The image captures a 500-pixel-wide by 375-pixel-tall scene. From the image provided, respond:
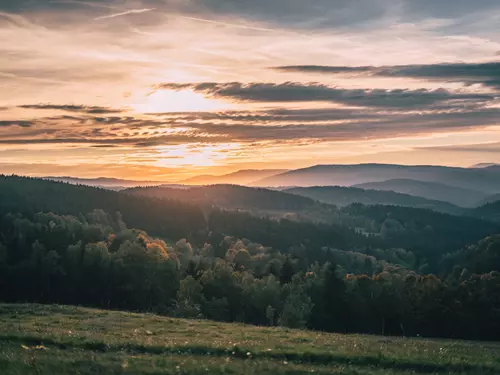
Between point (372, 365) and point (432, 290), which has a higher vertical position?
point (372, 365)

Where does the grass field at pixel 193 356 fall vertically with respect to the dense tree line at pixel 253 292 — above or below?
above

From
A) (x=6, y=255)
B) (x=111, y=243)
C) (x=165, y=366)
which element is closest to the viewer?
(x=165, y=366)

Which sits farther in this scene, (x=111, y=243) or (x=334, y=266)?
(x=111, y=243)

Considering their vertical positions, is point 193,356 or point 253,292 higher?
point 193,356

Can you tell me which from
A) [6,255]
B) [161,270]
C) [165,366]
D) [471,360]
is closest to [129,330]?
[165,366]

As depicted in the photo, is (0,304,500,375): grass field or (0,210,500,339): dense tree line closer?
(0,304,500,375): grass field

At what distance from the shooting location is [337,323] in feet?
301

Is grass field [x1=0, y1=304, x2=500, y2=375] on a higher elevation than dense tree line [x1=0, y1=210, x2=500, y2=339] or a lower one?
higher

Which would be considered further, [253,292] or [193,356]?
[253,292]

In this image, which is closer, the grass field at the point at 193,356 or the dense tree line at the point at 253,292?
the grass field at the point at 193,356

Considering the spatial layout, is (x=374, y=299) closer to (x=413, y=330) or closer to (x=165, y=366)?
(x=413, y=330)

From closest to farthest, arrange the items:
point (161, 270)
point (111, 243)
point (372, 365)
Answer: point (372, 365), point (161, 270), point (111, 243)


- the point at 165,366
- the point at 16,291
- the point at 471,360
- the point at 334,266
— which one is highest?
the point at 165,366

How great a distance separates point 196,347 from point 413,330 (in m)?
63.6
